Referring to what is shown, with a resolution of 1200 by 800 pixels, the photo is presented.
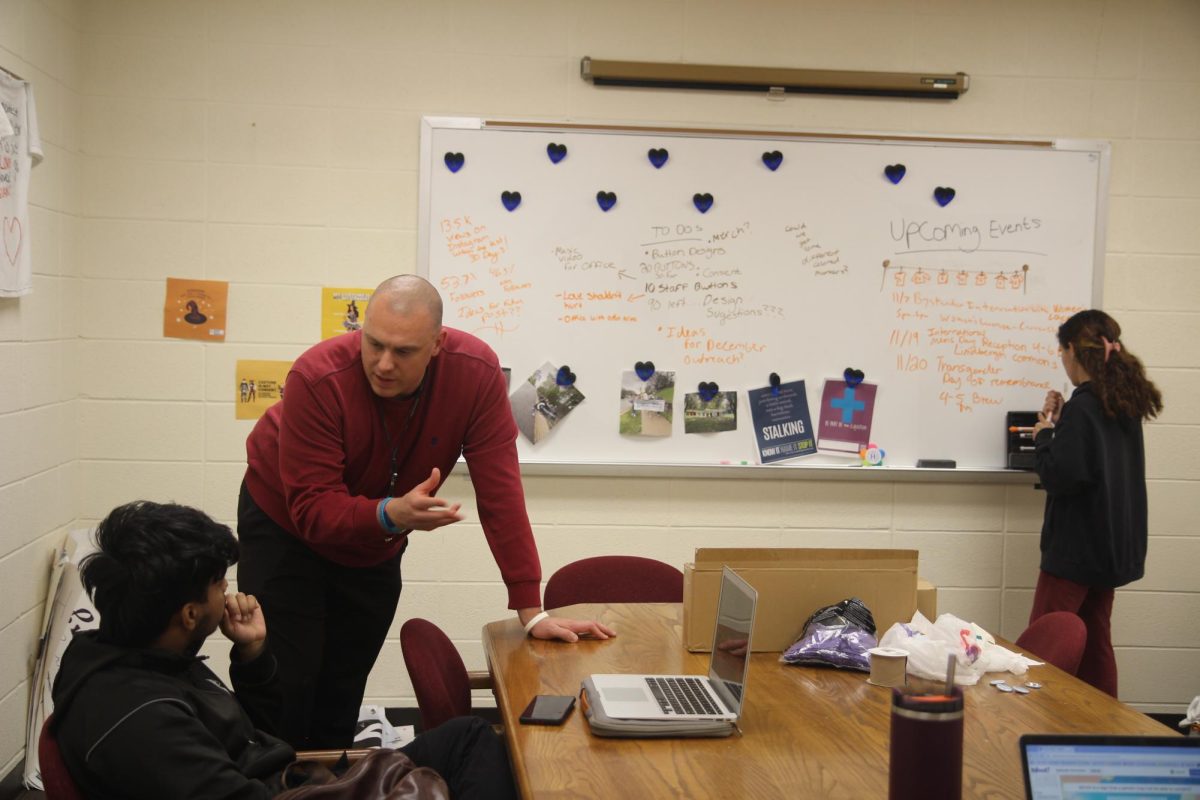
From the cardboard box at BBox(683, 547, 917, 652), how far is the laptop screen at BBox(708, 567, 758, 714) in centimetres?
28

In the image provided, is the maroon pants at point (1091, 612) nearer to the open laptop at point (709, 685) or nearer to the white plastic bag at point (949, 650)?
the white plastic bag at point (949, 650)

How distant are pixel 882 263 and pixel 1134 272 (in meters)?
0.96

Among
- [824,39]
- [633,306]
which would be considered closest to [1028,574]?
[633,306]

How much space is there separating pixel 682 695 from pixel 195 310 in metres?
2.55

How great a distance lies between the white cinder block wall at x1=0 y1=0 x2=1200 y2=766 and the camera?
3746 mm

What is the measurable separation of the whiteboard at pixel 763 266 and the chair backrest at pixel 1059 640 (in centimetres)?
142

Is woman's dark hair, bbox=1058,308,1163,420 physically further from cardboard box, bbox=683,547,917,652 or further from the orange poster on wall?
the orange poster on wall

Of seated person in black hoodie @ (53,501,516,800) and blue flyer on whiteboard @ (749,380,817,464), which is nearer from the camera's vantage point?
seated person in black hoodie @ (53,501,516,800)

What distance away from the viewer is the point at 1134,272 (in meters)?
4.04

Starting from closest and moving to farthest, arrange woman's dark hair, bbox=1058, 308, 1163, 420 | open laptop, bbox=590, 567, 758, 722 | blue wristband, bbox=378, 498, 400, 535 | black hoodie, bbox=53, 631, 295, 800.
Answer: black hoodie, bbox=53, 631, 295, 800 → open laptop, bbox=590, 567, 758, 722 → blue wristband, bbox=378, 498, 400, 535 → woman's dark hair, bbox=1058, 308, 1163, 420

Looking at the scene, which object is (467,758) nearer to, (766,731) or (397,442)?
(766,731)

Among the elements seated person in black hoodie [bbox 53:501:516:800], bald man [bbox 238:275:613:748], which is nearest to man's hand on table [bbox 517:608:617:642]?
bald man [bbox 238:275:613:748]

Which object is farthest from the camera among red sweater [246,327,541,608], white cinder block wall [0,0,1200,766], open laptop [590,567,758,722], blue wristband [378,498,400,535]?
white cinder block wall [0,0,1200,766]

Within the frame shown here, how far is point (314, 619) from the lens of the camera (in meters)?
2.74
